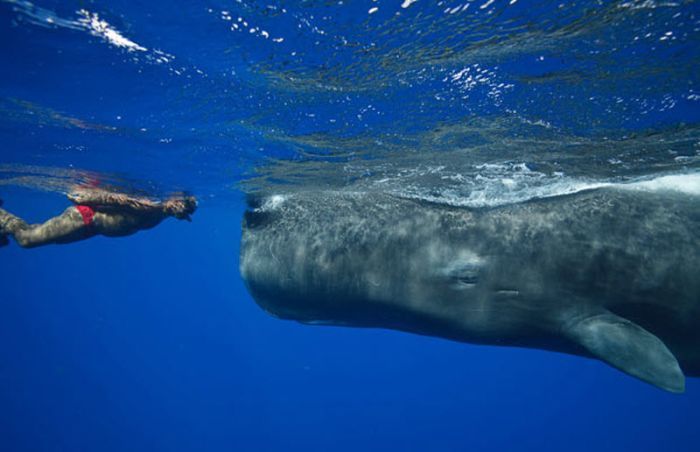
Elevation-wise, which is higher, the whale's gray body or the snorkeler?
the snorkeler

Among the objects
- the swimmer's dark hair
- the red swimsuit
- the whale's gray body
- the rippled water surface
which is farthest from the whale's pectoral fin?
the red swimsuit

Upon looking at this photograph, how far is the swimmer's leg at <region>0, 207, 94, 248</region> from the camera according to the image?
22.8 feet

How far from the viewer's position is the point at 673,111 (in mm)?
6789

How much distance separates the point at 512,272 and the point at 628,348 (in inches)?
56.4

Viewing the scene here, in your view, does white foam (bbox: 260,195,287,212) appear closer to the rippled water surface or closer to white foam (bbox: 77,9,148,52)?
the rippled water surface

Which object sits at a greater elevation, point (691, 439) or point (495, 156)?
point (495, 156)

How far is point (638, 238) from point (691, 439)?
9052 cm

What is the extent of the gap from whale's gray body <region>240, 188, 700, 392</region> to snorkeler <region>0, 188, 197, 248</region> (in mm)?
2395

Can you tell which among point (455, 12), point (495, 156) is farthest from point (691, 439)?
point (455, 12)

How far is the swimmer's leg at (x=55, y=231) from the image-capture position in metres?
6.96

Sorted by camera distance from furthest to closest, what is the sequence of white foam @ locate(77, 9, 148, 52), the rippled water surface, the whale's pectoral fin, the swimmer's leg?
the swimmer's leg → white foam @ locate(77, 9, 148, 52) → the rippled water surface → the whale's pectoral fin

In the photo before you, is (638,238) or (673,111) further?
(673,111)

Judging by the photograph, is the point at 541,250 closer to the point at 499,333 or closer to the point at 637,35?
the point at 499,333

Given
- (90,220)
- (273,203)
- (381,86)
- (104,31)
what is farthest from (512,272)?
(90,220)
